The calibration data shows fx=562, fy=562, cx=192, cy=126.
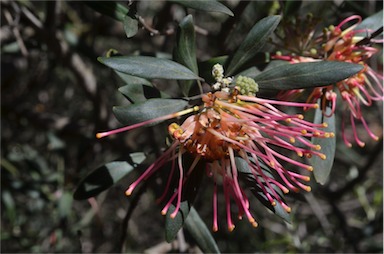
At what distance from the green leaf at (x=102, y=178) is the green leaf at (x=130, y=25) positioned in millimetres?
264

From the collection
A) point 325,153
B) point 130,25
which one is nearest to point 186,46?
point 130,25

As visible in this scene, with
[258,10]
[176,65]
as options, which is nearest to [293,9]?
[258,10]

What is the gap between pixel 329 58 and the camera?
1.08 metres

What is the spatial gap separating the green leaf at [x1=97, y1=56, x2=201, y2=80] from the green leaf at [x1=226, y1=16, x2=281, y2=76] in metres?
0.08

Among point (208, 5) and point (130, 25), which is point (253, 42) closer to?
point (208, 5)

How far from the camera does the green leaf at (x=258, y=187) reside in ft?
3.03

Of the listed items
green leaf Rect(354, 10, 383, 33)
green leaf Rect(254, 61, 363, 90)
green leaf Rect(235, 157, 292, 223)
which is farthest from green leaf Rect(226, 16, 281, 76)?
green leaf Rect(354, 10, 383, 33)

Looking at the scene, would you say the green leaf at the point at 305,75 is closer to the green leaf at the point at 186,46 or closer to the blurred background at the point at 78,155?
the green leaf at the point at 186,46

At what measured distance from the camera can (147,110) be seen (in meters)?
0.90

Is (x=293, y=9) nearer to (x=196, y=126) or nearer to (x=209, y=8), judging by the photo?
(x=209, y=8)

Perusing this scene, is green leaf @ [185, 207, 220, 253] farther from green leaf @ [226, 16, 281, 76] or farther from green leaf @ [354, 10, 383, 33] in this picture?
green leaf @ [354, 10, 383, 33]

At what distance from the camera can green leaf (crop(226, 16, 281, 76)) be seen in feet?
3.14

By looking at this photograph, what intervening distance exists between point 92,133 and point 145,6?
83 centimetres

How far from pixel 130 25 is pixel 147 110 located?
152 millimetres
